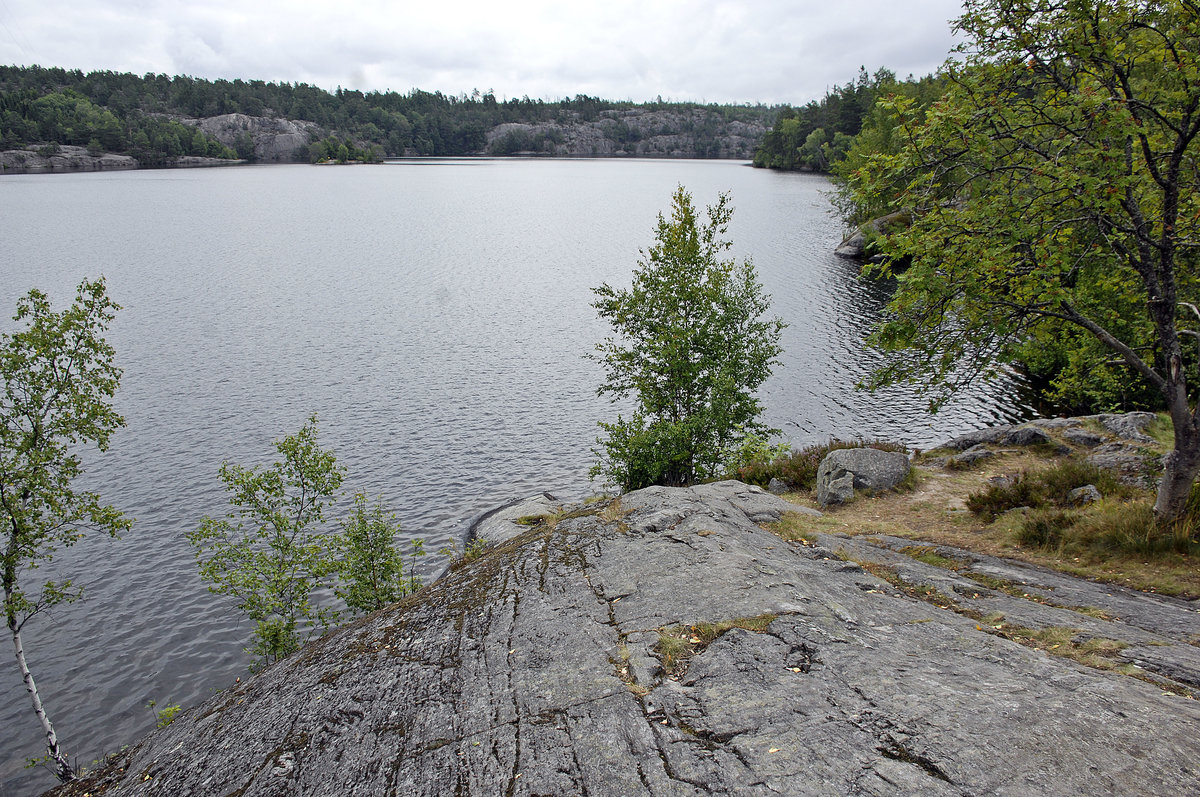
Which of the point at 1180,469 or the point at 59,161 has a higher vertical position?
the point at 59,161

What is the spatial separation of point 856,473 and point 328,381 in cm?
3188

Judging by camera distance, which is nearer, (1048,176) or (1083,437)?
(1048,176)

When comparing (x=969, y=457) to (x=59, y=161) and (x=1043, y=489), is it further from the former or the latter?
(x=59, y=161)

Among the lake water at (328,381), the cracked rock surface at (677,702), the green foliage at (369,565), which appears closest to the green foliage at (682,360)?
the lake water at (328,381)

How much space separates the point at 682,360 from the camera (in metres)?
24.0

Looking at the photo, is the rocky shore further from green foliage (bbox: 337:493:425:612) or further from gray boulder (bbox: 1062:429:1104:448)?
gray boulder (bbox: 1062:429:1104:448)

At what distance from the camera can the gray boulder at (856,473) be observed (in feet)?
62.7

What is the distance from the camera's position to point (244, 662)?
19047 millimetres

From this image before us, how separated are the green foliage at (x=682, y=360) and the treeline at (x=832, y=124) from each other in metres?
93.7

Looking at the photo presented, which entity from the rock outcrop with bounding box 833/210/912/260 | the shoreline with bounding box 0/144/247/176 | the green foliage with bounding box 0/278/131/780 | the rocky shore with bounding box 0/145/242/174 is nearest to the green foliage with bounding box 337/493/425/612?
the green foliage with bounding box 0/278/131/780

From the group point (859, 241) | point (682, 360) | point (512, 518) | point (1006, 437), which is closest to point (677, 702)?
point (682, 360)

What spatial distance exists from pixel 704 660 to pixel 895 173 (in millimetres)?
9930

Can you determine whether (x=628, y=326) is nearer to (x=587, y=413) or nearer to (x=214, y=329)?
(x=587, y=413)

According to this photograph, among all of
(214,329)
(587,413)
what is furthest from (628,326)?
(214,329)
